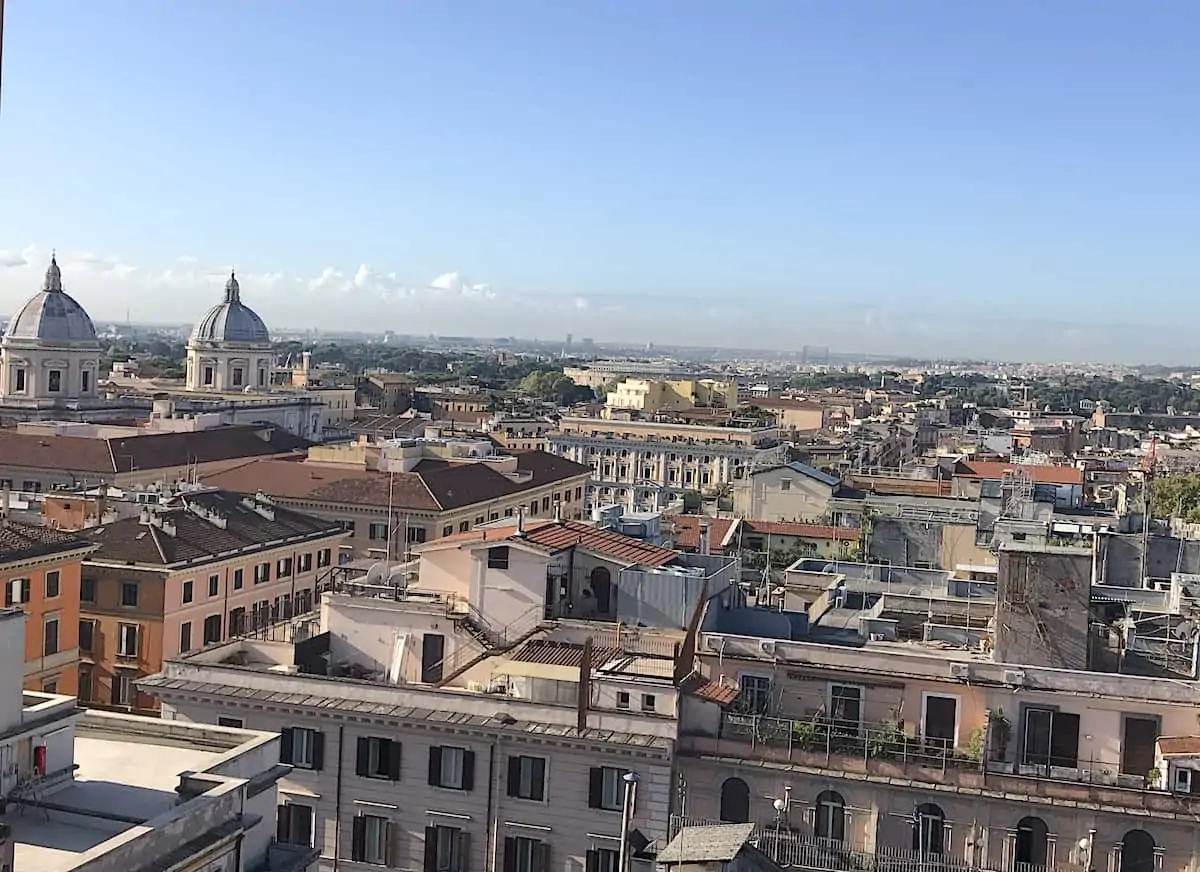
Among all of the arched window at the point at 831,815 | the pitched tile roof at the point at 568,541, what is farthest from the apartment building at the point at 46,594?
the arched window at the point at 831,815

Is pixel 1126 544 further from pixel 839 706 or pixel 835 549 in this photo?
pixel 839 706

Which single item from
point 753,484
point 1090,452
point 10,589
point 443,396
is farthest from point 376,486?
point 443,396

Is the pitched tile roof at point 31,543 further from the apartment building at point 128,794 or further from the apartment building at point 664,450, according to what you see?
the apartment building at point 664,450

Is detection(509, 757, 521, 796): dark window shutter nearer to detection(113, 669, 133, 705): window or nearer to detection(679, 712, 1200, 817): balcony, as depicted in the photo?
detection(679, 712, 1200, 817): balcony

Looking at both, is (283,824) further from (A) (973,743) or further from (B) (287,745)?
(A) (973,743)

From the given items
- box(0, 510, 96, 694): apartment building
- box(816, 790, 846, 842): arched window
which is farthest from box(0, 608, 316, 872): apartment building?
box(0, 510, 96, 694): apartment building
